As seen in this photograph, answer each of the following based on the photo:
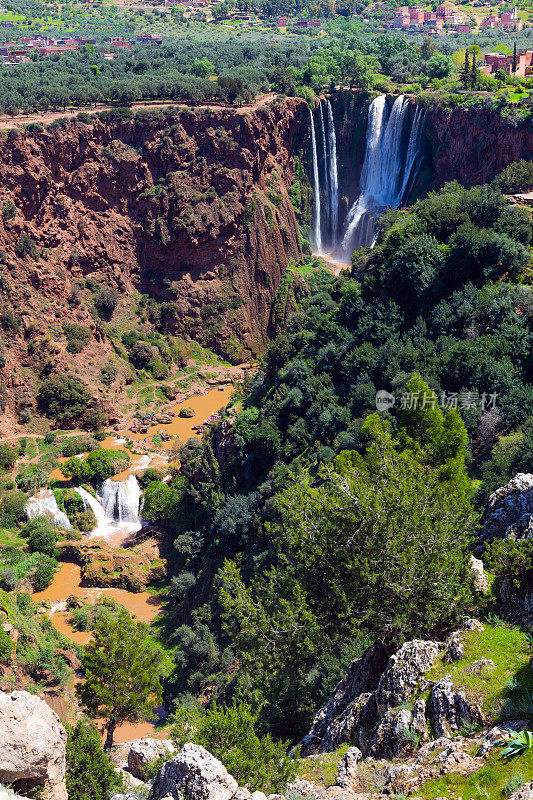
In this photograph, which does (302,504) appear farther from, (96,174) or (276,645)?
(96,174)

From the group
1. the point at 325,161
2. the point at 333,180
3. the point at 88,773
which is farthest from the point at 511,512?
the point at 325,161

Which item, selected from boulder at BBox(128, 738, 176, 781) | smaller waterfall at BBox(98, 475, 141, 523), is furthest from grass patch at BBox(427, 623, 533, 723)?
smaller waterfall at BBox(98, 475, 141, 523)

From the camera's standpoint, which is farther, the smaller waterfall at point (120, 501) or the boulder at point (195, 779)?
the smaller waterfall at point (120, 501)

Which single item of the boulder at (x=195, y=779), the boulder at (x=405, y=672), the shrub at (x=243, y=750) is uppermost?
the boulder at (x=405, y=672)

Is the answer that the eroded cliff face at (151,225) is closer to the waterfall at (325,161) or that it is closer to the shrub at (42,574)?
the waterfall at (325,161)

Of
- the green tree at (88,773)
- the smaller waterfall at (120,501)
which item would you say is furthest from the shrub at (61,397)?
the green tree at (88,773)

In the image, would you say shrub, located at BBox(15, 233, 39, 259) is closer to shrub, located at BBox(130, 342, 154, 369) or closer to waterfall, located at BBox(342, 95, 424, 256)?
shrub, located at BBox(130, 342, 154, 369)

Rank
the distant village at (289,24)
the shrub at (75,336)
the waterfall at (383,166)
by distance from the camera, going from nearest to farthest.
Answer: the shrub at (75,336) → the waterfall at (383,166) → the distant village at (289,24)

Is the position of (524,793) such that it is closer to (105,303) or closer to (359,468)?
(359,468)
